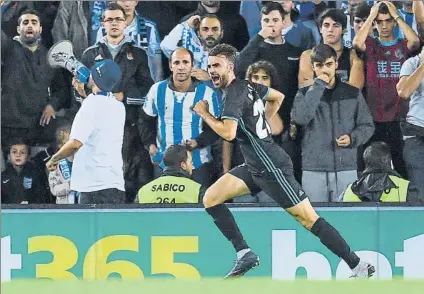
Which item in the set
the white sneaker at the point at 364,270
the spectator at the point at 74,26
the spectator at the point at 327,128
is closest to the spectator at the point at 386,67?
the spectator at the point at 327,128

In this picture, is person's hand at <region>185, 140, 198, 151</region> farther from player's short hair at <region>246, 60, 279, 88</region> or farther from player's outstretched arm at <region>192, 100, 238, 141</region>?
player's short hair at <region>246, 60, 279, 88</region>

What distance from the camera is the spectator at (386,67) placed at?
952 cm

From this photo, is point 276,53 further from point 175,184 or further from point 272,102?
point 175,184

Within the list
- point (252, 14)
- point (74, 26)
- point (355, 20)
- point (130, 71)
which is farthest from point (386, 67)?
point (74, 26)

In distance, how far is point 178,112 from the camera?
9.66 meters

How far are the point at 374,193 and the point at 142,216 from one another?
1.75 m

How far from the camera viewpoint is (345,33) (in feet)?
31.5

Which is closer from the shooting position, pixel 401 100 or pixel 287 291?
pixel 287 291

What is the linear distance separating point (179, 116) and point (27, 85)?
1180 mm

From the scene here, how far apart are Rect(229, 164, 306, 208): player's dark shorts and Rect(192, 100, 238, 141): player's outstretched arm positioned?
272mm

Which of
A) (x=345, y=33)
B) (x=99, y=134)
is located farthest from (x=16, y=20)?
(x=345, y=33)

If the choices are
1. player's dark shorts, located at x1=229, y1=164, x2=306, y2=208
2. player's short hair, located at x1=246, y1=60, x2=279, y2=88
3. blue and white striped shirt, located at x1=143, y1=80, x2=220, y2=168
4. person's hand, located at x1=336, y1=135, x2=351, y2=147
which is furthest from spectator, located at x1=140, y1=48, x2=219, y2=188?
person's hand, located at x1=336, y1=135, x2=351, y2=147

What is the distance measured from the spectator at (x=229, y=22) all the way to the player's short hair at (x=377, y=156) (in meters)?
1.24

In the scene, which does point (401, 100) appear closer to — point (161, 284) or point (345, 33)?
point (345, 33)
